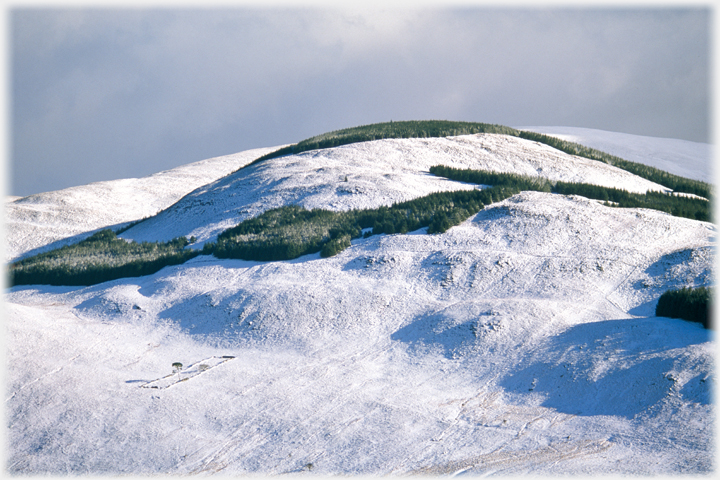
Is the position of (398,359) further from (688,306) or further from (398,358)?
(688,306)

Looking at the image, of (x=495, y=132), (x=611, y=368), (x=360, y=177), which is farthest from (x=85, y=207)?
(x=611, y=368)

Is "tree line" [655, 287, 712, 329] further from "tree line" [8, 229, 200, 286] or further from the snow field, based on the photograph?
"tree line" [8, 229, 200, 286]

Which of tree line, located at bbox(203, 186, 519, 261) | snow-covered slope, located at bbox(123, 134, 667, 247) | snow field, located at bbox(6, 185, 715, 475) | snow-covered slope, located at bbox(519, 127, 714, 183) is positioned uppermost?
snow-covered slope, located at bbox(519, 127, 714, 183)

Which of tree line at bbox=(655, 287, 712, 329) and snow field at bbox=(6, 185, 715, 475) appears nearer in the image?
snow field at bbox=(6, 185, 715, 475)

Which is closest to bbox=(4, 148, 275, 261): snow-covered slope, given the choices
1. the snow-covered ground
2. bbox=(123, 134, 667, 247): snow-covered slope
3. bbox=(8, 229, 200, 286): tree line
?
bbox=(123, 134, 667, 247): snow-covered slope

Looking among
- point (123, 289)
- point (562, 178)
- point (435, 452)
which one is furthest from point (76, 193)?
point (435, 452)

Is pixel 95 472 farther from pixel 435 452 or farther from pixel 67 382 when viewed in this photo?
pixel 435 452

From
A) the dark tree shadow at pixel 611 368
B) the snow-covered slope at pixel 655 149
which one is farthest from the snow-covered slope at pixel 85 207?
the snow-covered slope at pixel 655 149
